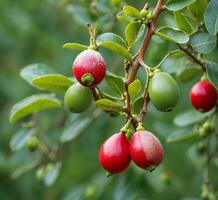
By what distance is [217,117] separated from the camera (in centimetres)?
273

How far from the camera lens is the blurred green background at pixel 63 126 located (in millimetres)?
3209

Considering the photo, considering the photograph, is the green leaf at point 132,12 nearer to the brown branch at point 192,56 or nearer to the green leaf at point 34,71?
the brown branch at point 192,56

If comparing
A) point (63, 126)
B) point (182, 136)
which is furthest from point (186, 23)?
point (63, 126)

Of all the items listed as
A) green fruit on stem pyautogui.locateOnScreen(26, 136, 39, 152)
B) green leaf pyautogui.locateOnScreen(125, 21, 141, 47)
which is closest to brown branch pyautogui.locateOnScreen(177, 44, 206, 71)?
green leaf pyautogui.locateOnScreen(125, 21, 141, 47)

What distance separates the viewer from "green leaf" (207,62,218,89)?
206 cm

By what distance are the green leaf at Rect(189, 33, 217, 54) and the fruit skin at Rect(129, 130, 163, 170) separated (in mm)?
387

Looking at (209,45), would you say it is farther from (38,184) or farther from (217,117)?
(38,184)

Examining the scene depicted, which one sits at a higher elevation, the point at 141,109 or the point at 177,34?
the point at 177,34

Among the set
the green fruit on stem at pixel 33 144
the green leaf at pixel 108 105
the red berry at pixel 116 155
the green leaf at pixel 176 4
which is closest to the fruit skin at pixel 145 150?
the red berry at pixel 116 155

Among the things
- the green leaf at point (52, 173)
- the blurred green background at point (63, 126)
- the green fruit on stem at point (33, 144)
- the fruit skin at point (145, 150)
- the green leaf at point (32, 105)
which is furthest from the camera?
the blurred green background at point (63, 126)

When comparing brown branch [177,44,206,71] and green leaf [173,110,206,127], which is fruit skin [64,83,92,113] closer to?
brown branch [177,44,206,71]

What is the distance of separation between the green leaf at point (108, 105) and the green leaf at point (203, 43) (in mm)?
321

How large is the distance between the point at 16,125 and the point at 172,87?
2452 mm

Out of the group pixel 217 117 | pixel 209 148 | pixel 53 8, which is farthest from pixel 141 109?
pixel 53 8
